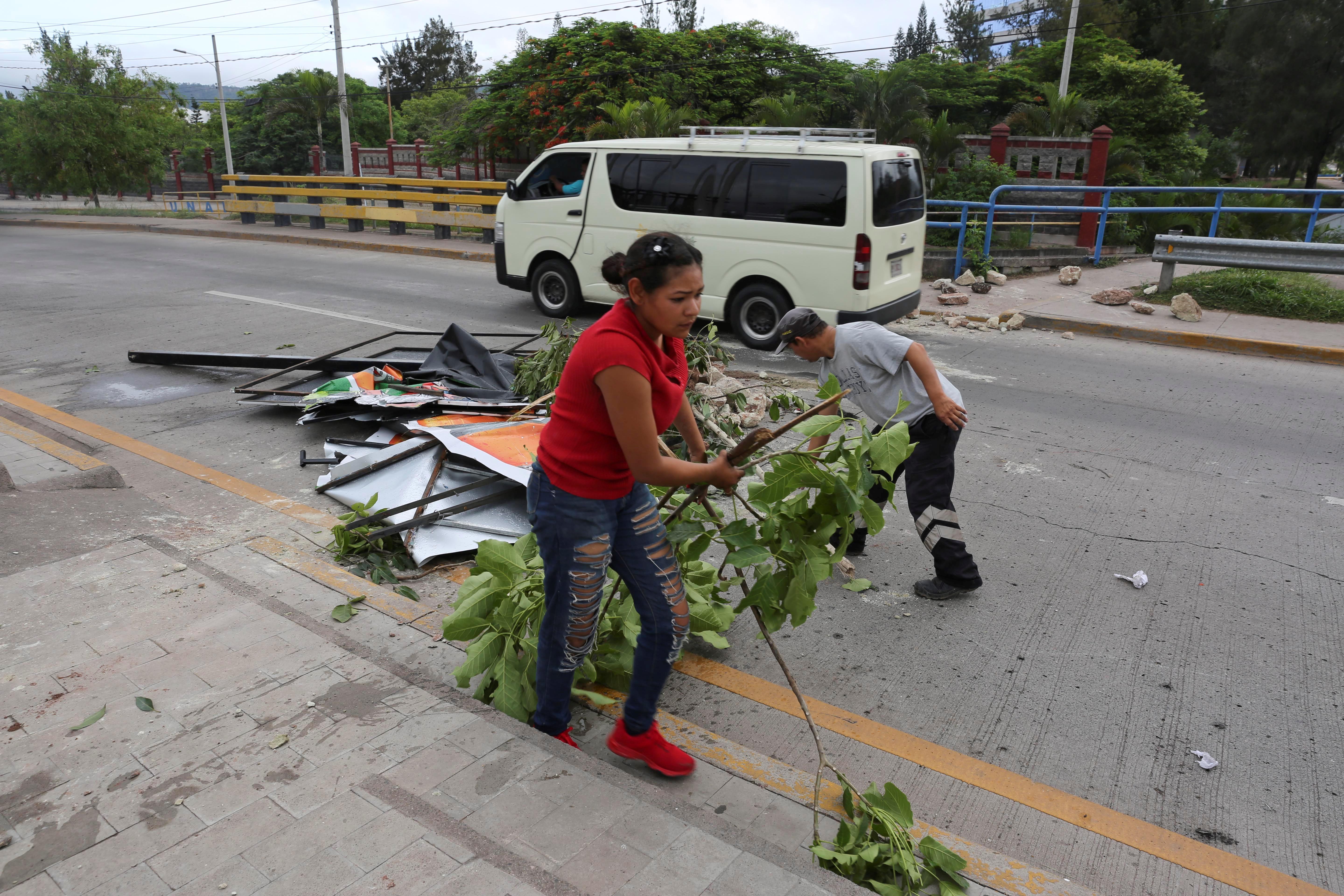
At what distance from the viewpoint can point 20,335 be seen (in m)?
10.1

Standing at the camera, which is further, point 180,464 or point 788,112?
point 788,112

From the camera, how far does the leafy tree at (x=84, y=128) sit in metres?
32.6

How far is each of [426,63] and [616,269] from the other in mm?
78869

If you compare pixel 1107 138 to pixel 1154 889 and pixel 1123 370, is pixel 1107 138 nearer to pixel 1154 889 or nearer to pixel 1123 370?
pixel 1123 370

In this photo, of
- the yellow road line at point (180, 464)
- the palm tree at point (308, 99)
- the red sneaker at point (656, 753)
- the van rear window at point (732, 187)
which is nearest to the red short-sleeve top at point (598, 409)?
the red sneaker at point (656, 753)

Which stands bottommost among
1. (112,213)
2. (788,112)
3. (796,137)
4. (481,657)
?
(481,657)

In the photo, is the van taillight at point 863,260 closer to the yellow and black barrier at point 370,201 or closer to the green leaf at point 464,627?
the green leaf at point 464,627

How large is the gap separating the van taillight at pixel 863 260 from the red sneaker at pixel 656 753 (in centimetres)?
660

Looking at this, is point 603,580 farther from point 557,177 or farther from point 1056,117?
point 1056,117

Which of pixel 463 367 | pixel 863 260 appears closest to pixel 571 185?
pixel 863 260

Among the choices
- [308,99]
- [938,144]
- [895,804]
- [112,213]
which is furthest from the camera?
[308,99]

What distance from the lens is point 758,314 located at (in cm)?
944

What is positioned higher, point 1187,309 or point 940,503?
point 1187,309

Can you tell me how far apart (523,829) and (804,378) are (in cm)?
614
